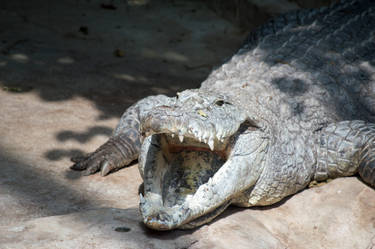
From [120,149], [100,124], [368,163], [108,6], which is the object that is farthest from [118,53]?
[368,163]

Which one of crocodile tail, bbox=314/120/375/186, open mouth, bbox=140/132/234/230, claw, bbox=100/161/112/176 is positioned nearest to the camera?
open mouth, bbox=140/132/234/230

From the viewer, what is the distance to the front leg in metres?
4.17

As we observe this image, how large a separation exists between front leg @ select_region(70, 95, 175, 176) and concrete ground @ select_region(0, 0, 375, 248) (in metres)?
0.09

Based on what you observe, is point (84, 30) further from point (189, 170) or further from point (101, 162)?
point (189, 170)

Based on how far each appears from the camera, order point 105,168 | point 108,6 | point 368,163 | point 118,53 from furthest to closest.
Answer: point 108,6
point 118,53
point 105,168
point 368,163

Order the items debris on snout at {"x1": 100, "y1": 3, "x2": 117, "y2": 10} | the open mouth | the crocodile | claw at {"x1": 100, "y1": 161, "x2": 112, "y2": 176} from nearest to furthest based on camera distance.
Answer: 1. the crocodile
2. the open mouth
3. claw at {"x1": 100, "y1": 161, "x2": 112, "y2": 176}
4. debris on snout at {"x1": 100, "y1": 3, "x2": 117, "y2": 10}

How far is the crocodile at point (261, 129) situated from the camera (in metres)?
3.06

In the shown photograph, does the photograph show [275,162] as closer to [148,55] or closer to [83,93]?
[83,93]

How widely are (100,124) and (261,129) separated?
6.68 ft

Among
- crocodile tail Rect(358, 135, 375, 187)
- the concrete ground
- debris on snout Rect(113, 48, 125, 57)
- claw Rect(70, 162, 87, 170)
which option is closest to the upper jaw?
the concrete ground

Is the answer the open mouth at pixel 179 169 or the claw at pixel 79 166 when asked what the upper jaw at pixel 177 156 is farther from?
the claw at pixel 79 166

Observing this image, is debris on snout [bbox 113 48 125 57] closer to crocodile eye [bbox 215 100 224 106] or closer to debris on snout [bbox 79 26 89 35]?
debris on snout [bbox 79 26 89 35]

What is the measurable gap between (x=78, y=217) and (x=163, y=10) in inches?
254

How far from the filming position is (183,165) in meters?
3.43
